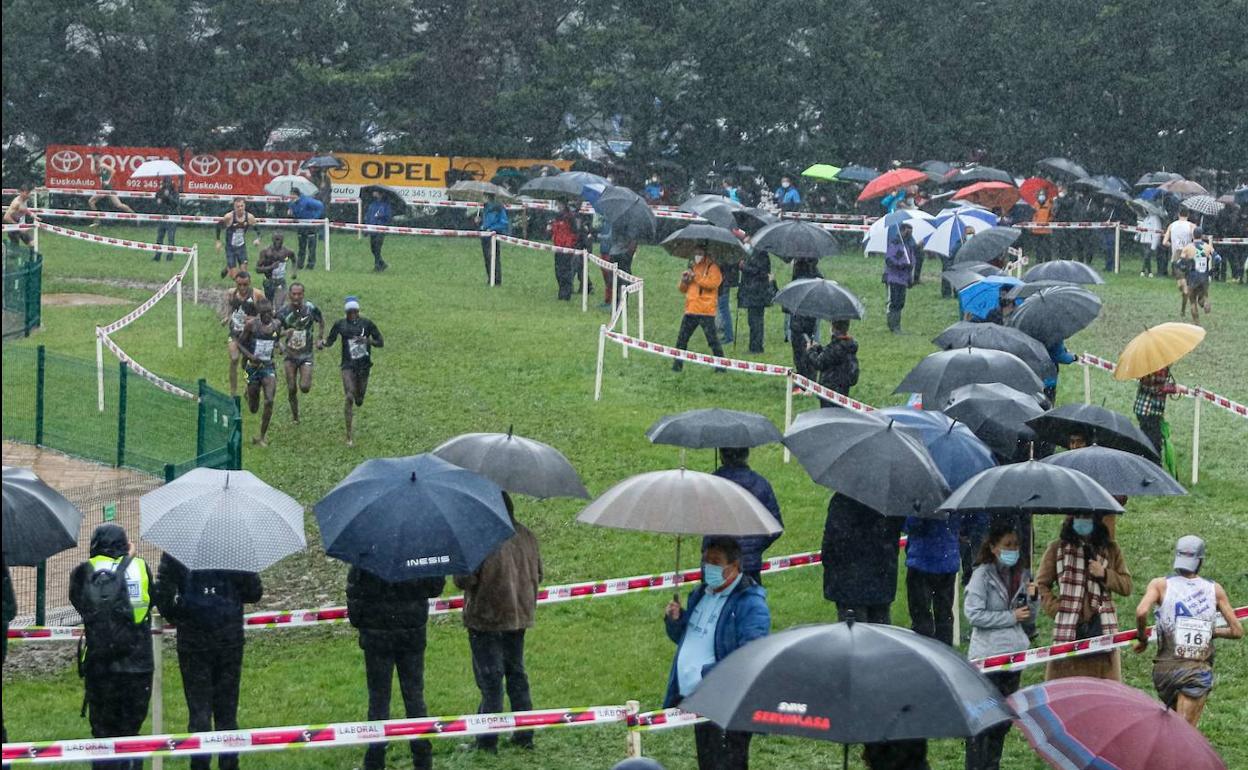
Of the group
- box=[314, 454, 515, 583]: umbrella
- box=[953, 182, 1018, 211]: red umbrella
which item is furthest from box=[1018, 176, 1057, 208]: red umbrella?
box=[314, 454, 515, 583]: umbrella

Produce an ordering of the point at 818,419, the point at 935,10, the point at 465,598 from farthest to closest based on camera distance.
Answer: the point at 935,10
the point at 818,419
the point at 465,598

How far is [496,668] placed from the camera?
34.1ft

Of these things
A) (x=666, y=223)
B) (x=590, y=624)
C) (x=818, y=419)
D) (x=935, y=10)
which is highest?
(x=935, y=10)

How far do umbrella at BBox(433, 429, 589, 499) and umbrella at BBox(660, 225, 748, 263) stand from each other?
11.0 m

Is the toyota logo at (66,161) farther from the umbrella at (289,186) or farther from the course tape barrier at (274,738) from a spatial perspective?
the course tape barrier at (274,738)

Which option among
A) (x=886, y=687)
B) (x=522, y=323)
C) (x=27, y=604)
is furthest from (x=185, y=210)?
(x=886, y=687)

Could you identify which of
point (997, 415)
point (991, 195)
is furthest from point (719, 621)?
point (991, 195)

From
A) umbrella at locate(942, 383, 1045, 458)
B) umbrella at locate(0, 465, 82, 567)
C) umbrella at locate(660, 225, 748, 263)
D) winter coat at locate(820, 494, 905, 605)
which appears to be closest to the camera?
umbrella at locate(0, 465, 82, 567)

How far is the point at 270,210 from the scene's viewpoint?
39.6 metres

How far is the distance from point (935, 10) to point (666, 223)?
10976 mm

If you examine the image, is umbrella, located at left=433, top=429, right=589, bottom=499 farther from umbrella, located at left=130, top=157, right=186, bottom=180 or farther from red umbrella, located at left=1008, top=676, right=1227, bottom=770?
umbrella, located at left=130, top=157, right=186, bottom=180

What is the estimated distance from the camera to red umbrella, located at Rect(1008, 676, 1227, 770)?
22.9ft

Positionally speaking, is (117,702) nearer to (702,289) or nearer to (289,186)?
(702,289)

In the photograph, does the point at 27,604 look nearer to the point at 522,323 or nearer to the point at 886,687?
the point at 886,687
